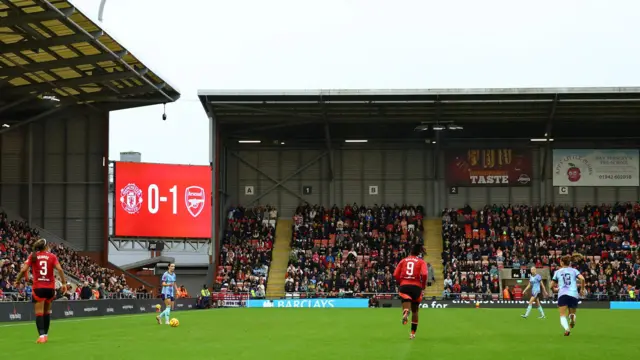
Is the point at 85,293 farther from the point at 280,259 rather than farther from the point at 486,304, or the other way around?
the point at 486,304

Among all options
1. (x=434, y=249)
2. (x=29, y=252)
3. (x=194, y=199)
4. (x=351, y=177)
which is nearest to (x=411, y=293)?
(x=29, y=252)

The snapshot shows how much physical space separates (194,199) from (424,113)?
15997 millimetres

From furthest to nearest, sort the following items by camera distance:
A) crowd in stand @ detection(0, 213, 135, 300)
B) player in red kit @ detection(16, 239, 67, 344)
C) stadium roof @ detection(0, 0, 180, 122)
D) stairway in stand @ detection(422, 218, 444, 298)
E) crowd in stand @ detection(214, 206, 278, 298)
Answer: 1. stairway in stand @ detection(422, 218, 444, 298)
2. crowd in stand @ detection(214, 206, 278, 298)
3. crowd in stand @ detection(0, 213, 135, 300)
4. stadium roof @ detection(0, 0, 180, 122)
5. player in red kit @ detection(16, 239, 67, 344)

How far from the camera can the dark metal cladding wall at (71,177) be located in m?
57.2

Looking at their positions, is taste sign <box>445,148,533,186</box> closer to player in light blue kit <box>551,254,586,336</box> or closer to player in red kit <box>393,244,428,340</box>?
player in light blue kit <box>551,254,586,336</box>

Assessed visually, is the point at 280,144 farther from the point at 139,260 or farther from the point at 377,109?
the point at 139,260

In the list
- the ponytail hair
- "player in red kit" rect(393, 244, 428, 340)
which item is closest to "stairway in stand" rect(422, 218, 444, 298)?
"player in red kit" rect(393, 244, 428, 340)

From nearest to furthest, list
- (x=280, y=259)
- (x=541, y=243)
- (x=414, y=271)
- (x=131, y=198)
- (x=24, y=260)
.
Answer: (x=414, y=271) → (x=24, y=260) → (x=131, y=198) → (x=541, y=243) → (x=280, y=259)

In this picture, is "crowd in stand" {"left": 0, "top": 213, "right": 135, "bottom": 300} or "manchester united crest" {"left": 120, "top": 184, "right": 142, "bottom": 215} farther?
"manchester united crest" {"left": 120, "top": 184, "right": 142, "bottom": 215}

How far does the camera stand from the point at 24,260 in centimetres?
4412

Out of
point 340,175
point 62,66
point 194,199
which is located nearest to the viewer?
point 62,66

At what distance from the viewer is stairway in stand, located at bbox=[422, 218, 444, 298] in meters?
57.4

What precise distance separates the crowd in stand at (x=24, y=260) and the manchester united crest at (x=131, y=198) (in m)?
4.17

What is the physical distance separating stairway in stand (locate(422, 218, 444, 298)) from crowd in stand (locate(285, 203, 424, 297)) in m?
0.85
